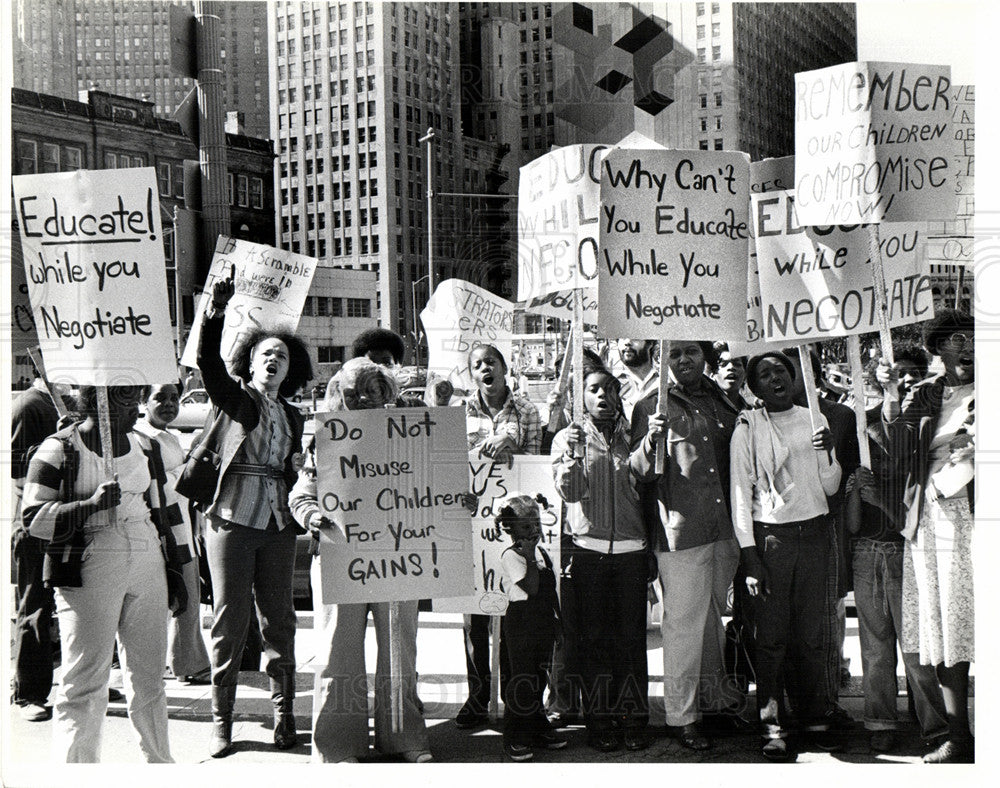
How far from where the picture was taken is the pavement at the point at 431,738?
4.59m

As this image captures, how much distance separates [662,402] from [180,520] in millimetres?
2329

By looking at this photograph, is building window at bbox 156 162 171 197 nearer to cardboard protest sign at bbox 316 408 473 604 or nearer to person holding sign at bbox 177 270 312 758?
person holding sign at bbox 177 270 312 758

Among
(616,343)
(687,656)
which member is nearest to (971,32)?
(616,343)

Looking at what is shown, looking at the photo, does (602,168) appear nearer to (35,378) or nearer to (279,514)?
(279,514)

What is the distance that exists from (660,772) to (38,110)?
12.9ft

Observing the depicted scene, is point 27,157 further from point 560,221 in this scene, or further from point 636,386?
point 636,386

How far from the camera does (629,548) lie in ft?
15.0

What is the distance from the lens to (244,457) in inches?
178

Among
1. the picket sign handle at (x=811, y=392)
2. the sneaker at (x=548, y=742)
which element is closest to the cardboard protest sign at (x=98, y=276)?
the sneaker at (x=548, y=742)

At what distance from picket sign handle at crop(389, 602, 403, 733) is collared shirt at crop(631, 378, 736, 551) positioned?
114 cm

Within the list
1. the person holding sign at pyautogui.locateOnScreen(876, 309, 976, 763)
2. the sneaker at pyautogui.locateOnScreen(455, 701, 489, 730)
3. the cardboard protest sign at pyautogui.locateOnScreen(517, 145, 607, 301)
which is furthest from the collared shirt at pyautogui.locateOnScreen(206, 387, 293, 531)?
the person holding sign at pyautogui.locateOnScreen(876, 309, 976, 763)

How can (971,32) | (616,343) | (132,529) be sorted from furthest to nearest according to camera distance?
1. (616,343)
2. (971,32)
3. (132,529)

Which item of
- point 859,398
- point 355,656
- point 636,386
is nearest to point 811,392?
point 859,398

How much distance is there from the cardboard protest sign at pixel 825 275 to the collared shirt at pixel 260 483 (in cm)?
211
